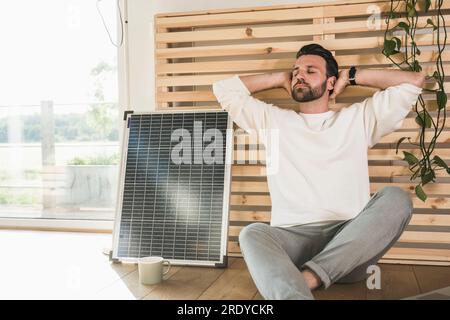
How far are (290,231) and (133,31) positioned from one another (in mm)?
1716

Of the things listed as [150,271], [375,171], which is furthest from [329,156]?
[150,271]

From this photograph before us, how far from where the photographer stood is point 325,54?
2.53 metres

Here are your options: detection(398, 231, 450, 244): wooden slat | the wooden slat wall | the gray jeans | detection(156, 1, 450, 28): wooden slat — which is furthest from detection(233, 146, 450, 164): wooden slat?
detection(156, 1, 450, 28): wooden slat

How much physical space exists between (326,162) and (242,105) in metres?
0.53

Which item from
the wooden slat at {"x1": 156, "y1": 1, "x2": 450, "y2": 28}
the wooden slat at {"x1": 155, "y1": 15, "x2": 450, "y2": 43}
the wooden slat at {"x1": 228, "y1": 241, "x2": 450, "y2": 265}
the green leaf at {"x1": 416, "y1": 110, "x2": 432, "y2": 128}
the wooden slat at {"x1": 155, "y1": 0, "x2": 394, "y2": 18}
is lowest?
the wooden slat at {"x1": 228, "y1": 241, "x2": 450, "y2": 265}

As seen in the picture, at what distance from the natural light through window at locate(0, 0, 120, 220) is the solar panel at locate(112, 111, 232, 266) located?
2.60ft

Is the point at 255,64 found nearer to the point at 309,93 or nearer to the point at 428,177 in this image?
the point at 309,93

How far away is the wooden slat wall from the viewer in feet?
8.73

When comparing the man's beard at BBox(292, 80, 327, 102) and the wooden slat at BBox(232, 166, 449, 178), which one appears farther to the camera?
the wooden slat at BBox(232, 166, 449, 178)

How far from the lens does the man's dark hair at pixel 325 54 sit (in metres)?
2.53

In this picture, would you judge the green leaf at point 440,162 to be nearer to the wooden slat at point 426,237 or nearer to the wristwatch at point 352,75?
the wooden slat at point 426,237

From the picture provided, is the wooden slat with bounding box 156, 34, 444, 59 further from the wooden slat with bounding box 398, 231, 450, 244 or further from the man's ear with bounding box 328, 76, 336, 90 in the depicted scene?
the wooden slat with bounding box 398, 231, 450, 244

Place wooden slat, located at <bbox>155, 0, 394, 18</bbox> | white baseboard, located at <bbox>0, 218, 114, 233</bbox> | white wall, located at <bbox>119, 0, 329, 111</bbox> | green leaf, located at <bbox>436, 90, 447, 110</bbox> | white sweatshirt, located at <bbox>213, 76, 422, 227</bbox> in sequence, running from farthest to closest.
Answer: white baseboard, located at <bbox>0, 218, 114, 233</bbox>
white wall, located at <bbox>119, 0, 329, 111</bbox>
wooden slat, located at <bbox>155, 0, 394, 18</bbox>
green leaf, located at <bbox>436, 90, 447, 110</bbox>
white sweatshirt, located at <bbox>213, 76, 422, 227</bbox>

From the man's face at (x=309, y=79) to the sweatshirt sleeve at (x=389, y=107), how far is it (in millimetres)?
242
